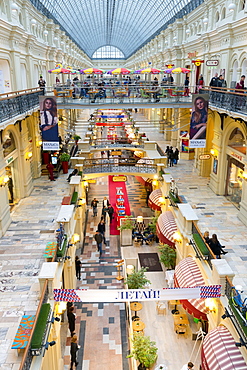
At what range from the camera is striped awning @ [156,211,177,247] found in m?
15.0

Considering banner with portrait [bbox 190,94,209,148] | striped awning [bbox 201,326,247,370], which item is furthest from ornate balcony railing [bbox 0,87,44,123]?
striped awning [bbox 201,326,247,370]

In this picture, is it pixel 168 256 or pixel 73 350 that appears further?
pixel 168 256

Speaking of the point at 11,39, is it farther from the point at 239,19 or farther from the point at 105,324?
the point at 105,324

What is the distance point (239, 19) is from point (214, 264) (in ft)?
38.4

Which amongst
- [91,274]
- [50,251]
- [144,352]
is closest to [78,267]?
[91,274]

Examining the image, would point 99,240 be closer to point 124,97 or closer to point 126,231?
point 126,231

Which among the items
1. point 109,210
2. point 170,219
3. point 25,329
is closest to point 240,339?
point 25,329

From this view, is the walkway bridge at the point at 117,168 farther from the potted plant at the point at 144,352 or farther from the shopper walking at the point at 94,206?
the potted plant at the point at 144,352

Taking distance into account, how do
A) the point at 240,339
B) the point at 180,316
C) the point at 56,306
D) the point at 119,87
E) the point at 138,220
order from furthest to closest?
the point at 119,87 → the point at 138,220 → the point at 180,316 → the point at 56,306 → the point at 240,339

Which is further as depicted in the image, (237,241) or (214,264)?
(237,241)


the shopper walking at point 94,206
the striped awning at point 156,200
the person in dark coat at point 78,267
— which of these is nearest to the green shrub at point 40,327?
the person in dark coat at point 78,267

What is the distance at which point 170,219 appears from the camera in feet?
51.8

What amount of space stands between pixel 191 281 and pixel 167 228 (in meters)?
4.41

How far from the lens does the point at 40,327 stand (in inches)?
292
